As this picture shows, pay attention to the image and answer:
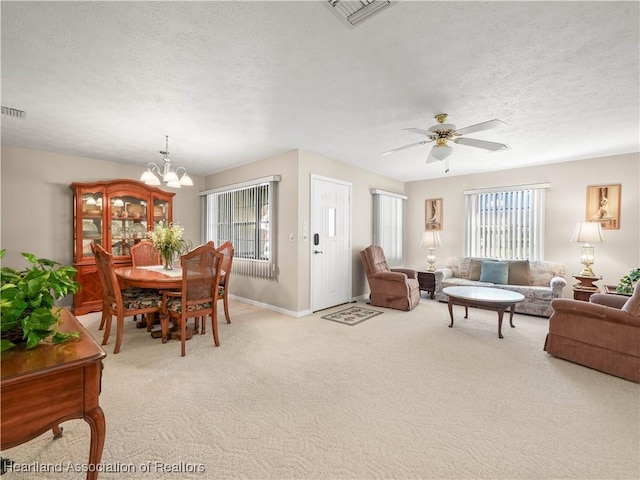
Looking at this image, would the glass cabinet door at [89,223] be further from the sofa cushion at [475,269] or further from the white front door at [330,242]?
the sofa cushion at [475,269]

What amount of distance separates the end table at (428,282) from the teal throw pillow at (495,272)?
0.79 metres

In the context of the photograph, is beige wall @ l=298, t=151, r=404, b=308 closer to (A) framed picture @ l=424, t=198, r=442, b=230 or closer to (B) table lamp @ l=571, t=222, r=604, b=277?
(A) framed picture @ l=424, t=198, r=442, b=230

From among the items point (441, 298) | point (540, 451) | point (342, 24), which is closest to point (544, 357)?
point (540, 451)

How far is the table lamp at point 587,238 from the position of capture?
434 cm

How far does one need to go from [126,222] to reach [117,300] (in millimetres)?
2414

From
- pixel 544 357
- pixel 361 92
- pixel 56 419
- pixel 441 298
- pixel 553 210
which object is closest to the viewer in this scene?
pixel 56 419

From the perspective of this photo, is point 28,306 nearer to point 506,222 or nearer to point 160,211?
point 160,211

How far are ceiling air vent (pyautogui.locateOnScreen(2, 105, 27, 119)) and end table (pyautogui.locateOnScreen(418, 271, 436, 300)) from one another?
5905 mm

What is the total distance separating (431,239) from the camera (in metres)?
6.03

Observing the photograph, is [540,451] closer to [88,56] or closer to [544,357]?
[544,357]

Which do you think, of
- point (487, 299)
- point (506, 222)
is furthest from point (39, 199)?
point (506, 222)

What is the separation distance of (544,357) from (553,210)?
127 inches

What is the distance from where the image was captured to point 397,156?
4.71m

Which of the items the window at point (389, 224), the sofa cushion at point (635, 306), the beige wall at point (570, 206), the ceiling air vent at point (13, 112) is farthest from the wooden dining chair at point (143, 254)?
the beige wall at point (570, 206)
